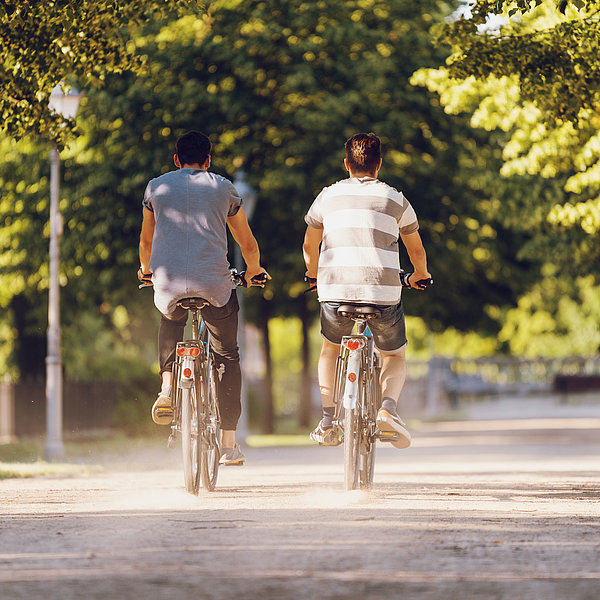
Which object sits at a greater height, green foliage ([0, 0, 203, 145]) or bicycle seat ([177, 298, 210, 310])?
green foliage ([0, 0, 203, 145])

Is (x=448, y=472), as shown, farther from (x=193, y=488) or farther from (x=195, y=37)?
(x=195, y=37)

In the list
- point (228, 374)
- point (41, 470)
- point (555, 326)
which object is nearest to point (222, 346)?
point (228, 374)

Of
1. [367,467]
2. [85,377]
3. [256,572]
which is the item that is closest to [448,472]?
[367,467]

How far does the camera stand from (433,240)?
26266 mm

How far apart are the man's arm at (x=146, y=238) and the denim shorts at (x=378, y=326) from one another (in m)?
1.12

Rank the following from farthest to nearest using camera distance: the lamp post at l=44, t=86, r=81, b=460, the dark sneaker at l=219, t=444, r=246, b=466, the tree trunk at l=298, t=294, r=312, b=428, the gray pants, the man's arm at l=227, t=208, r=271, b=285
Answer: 1. the tree trunk at l=298, t=294, r=312, b=428
2. the lamp post at l=44, t=86, r=81, b=460
3. the dark sneaker at l=219, t=444, r=246, b=466
4. the man's arm at l=227, t=208, r=271, b=285
5. the gray pants

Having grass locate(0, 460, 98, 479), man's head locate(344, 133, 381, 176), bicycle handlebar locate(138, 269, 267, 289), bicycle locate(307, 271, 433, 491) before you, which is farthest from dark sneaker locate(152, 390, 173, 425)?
grass locate(0, 460, 98, 479)

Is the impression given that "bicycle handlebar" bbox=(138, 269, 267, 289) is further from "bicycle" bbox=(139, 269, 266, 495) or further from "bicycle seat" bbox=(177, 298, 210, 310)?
"bicycle seat" bbox=(177, 298, 210, 310)

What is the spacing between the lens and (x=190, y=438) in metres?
8.04

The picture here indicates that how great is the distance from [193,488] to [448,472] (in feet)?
14.0

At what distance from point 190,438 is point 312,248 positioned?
4.38 feet

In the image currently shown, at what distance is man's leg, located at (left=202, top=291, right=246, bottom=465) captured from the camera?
27.6 feet

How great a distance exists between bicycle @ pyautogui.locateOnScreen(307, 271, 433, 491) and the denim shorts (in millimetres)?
50

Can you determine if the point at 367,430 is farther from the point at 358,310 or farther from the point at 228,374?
the point at 228,374
